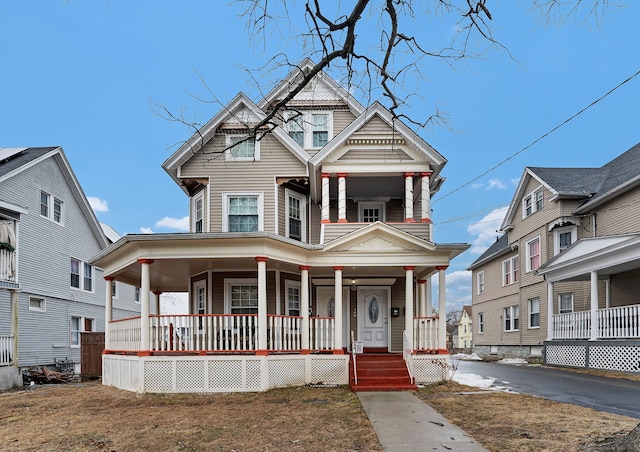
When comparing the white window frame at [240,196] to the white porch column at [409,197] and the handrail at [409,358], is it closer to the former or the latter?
the white porch column at [409,197]

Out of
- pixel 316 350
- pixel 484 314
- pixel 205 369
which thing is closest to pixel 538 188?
pixel 484 314

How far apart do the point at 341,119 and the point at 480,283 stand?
63.8 feet

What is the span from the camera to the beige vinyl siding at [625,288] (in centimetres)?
1680

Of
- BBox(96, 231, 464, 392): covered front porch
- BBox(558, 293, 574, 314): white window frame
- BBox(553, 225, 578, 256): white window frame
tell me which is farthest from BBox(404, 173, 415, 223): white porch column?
BBox(558, 293, 574, 314): white window frame

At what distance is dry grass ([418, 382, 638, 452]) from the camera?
627cm

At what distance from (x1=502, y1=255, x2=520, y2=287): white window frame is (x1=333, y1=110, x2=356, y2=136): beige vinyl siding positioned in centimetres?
1335

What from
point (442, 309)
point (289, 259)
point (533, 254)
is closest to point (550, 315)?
point (533, 254)

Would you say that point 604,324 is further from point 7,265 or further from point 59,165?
point 59,165

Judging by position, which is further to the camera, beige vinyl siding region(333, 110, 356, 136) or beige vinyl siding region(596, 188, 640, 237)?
beige vinyl siding region(596, 188, 640, 237)

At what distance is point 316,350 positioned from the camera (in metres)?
12.6

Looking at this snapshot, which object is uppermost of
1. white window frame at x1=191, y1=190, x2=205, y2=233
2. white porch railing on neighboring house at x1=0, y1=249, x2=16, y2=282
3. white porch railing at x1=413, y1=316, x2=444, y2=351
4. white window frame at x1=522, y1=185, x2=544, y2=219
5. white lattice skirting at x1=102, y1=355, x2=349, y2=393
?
white window frame at x1=522, y1=185, x2=544, y2=219

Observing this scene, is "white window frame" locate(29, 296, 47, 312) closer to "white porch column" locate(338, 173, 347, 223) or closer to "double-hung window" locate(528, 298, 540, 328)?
"white porch column" locate(338, 173, 347, 223)

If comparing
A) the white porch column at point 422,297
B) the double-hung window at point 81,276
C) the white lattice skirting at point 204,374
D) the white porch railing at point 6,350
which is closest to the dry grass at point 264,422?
the white lattice skirting at point 204,374

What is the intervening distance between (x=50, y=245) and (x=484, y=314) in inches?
949
